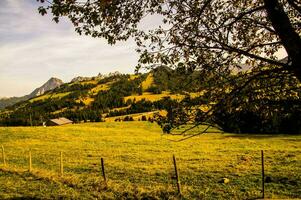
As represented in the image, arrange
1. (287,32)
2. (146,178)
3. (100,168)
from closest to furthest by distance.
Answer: (287,32) → (146,178) → (100,168)

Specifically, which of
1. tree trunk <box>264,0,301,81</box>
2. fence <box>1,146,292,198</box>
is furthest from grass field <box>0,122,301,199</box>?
tree trunk <box>264,0,301,81</box>

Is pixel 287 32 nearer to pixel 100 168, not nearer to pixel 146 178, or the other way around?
pixel 146 178

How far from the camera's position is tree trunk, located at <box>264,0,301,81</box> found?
8828 millimetres

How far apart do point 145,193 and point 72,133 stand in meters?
66.7

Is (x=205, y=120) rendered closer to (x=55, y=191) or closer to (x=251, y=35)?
(x=251, y=35)

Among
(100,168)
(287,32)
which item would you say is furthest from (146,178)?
(287,32)

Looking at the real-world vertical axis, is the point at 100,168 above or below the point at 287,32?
below

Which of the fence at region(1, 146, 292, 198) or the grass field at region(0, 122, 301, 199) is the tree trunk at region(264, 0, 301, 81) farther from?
the fence at region(1, 146, 292, 198)

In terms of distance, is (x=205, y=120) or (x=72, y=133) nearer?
(x=205, y=120)

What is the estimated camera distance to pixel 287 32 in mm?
8906

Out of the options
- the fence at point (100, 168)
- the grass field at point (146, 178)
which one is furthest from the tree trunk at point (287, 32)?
the fence at point (100, 168)

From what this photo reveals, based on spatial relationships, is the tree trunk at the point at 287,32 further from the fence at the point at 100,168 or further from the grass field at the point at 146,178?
the fence at the point at 100,168

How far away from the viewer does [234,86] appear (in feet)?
35.0

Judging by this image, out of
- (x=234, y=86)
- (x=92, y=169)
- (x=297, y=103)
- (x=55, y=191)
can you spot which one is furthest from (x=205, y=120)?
(x=92, y=169)
